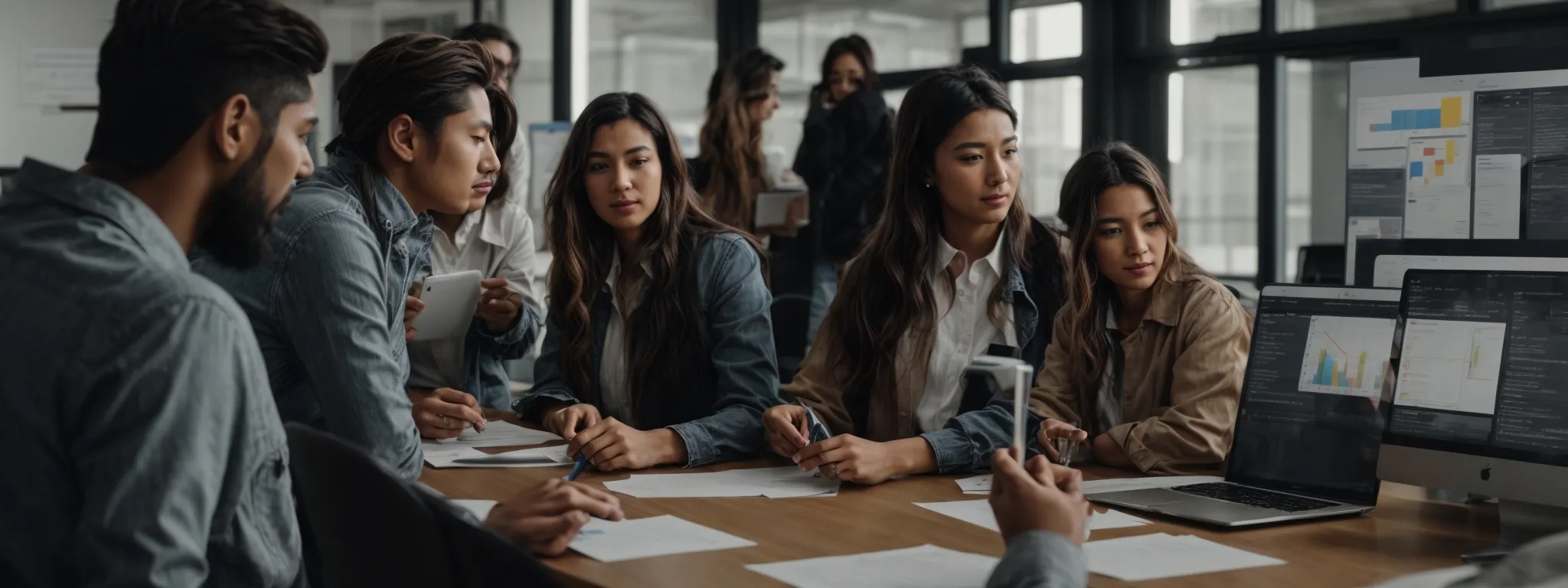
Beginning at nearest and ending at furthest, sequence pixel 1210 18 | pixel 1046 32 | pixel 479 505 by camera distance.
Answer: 1. pixel 479 505
2. pixel 1210 18
3. pixel 1046 32

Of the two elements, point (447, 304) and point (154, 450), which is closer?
point (154, 450)

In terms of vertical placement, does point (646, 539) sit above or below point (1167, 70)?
below

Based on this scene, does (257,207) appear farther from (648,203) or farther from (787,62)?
(787,62)

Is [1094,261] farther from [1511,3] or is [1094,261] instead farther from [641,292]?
[1511,3]

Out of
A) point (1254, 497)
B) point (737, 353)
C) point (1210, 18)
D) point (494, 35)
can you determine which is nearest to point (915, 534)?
point (1254, 497)

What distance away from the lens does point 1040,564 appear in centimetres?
127

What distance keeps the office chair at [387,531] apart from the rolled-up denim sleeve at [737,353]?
870 millimetres

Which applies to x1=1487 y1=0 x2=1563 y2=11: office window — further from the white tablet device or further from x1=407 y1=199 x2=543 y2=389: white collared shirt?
the white tablet device

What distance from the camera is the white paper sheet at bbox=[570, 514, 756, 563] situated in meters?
1.61

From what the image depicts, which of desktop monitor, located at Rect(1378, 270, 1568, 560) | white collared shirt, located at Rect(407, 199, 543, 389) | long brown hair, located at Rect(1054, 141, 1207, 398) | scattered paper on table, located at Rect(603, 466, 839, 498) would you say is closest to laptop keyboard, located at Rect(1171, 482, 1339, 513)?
desktop monitor, located at Rect(1378, 270, 1568, 560)

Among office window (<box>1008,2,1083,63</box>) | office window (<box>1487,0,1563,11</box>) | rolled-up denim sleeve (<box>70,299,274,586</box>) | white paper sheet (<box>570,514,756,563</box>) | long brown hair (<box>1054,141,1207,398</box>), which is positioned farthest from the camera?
office window (<box>1008,2,1083,63</box>)

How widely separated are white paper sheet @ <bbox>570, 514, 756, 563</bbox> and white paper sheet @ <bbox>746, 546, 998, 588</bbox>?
0.38 feet

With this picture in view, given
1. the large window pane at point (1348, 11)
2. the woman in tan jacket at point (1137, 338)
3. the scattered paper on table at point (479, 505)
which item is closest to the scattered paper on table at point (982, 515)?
the woman in tan jacket at point (1137, 338)

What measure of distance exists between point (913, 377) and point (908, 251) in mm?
249
